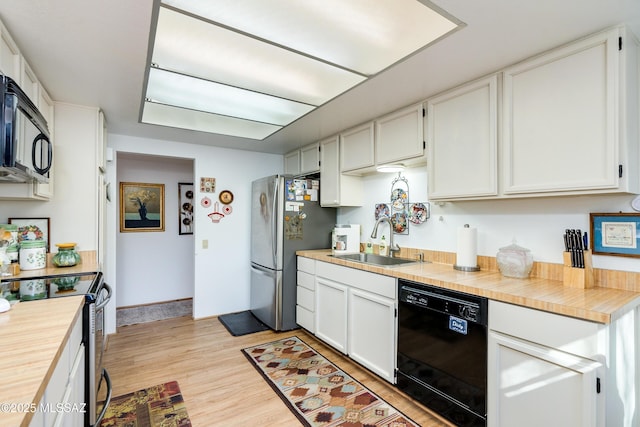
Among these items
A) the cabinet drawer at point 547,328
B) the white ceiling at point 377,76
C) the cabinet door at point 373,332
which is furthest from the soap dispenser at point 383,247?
the cabinet drawer at point 547,328

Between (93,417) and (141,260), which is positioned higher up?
(141,260)

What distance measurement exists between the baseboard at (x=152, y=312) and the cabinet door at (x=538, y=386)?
3.55 meters

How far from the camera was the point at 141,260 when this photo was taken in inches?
171

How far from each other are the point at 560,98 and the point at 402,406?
206cm

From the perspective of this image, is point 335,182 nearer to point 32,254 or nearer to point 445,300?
point 445,300

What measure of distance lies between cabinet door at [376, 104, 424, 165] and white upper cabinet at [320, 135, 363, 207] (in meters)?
0.59

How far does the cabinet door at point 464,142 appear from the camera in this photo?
1.91m

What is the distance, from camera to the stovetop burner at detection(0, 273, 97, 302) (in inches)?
61.1

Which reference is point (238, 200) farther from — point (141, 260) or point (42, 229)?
point (42, 229)

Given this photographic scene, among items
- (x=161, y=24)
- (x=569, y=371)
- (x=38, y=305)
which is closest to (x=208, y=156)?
(x=161, y=24)

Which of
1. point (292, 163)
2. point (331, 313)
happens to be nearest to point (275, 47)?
point (331, 313)

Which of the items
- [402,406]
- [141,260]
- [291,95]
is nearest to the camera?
[402,406]

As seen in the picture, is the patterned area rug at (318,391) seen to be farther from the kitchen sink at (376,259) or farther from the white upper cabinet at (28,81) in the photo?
the white upper cabinet at (28,81)

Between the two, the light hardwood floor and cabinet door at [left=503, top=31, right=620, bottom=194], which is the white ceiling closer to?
cabinet door at [left=503, top=31, right=620, bottom=194]
